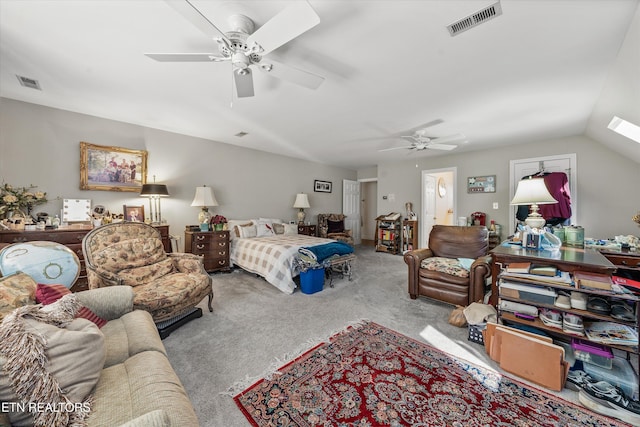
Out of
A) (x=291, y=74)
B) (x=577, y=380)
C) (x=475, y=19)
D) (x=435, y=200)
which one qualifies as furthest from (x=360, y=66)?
→ (x=435, y=200)

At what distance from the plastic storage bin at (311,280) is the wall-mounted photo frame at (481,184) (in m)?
4.09

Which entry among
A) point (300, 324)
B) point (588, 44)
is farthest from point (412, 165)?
point (300, 324)

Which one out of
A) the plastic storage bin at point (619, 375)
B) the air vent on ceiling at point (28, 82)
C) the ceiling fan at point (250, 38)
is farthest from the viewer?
the air vent on ceiling at point (28, 82)

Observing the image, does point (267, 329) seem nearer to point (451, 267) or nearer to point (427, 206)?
point (451, 267)

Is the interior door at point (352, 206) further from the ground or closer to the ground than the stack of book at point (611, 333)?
further from the ground

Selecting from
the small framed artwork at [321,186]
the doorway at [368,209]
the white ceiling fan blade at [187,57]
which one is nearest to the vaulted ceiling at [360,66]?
the white ceiling fan blade at [187,57]

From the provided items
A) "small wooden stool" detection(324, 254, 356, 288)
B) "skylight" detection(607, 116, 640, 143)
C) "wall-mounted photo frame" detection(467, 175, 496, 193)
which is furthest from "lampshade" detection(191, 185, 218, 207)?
"skylight" detection(607, 116, 640, 143)

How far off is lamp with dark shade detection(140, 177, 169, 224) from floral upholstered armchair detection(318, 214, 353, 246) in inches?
143

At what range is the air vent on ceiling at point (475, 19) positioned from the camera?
5.14 feet

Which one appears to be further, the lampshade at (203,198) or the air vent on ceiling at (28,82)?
the lampshade at (203,198)

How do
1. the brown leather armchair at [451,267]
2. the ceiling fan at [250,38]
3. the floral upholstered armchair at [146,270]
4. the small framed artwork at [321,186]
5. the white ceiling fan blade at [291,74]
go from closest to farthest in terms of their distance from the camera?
the ceiling fan at [250,38]
the white ceiling fan blade at [291,74]
the floral upholstered armchair at [146,270]
the brown leather armchair at [451,267]
the small framed artwork at [321,186]

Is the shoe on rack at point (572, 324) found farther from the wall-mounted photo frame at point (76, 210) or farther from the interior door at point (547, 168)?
the wall-mounted photo frame at point (76, 210)

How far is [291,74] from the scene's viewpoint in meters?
1.96

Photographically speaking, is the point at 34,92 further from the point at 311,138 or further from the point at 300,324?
the point at 300,324
